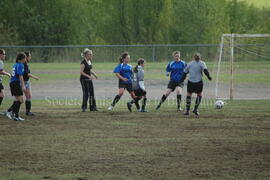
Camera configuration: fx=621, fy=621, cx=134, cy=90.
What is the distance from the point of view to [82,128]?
15797 millimetres

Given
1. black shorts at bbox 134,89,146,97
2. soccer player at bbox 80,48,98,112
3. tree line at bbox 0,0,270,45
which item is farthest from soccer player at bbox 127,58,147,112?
tree line at bbox 0,0,270,45

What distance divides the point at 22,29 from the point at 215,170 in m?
49.1

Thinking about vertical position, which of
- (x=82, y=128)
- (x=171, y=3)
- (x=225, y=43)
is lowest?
(x=82, y=128)

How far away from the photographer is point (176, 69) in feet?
65.7

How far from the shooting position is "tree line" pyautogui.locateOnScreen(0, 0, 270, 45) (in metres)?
55.1

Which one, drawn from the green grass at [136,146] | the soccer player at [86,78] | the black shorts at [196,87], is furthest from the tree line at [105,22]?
the green grass at [136,146]

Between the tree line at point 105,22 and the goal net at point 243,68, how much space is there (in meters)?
20.4

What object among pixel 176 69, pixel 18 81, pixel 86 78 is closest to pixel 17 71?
pixel 18 81

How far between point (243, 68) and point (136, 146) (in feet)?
64.5

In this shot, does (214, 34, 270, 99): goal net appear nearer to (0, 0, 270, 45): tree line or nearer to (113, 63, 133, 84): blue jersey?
(113, 63, 133, 84): blue jersey

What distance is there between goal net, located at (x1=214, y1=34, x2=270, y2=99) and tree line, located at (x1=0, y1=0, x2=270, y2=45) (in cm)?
2037

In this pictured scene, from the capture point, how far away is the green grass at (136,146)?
10.2 metres

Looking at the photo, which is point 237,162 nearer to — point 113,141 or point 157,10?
point 113,141

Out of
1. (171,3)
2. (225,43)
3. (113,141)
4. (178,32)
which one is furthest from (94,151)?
(171,3)
